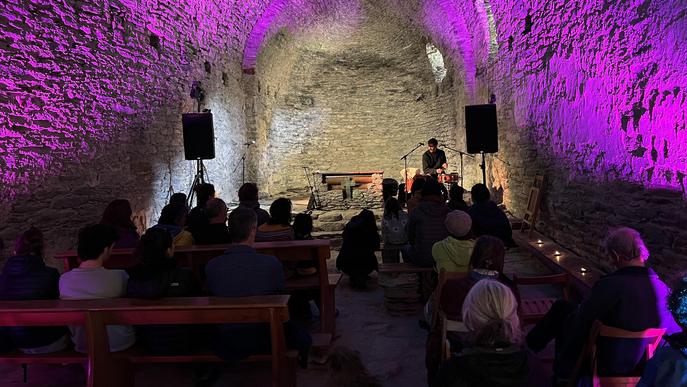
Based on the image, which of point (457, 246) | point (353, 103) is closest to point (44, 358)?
point (457, 246)

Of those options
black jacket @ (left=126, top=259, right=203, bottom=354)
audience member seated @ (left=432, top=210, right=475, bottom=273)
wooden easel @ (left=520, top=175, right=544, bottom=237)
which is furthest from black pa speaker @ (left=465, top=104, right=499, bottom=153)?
black jacket @ (left=126, top=259, right=203, bottom=354)

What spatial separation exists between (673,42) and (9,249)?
613 cm

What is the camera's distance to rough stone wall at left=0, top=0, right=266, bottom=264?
4.96 meters

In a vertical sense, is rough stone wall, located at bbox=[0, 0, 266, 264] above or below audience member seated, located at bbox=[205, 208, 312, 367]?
above

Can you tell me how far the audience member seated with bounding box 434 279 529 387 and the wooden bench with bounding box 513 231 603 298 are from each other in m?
2.37

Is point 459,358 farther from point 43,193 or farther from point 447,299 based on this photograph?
point 43,193

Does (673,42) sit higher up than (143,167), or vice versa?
(673,42)

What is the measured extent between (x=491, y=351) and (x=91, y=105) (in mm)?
5806

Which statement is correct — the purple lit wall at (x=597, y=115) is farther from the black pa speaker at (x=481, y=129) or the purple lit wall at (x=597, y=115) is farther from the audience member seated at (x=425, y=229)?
the audience member seated at (x=425, y=229)

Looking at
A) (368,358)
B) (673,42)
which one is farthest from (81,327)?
(673,42)

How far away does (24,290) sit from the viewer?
3035 millimetres

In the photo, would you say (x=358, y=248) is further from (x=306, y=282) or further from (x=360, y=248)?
(x=306, y=282)

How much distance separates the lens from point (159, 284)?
2838 mm

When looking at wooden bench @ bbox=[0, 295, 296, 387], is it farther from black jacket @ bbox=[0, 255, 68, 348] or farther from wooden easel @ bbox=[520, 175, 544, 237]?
wooden easel @ bbox=[520, 175, 544, 237]
